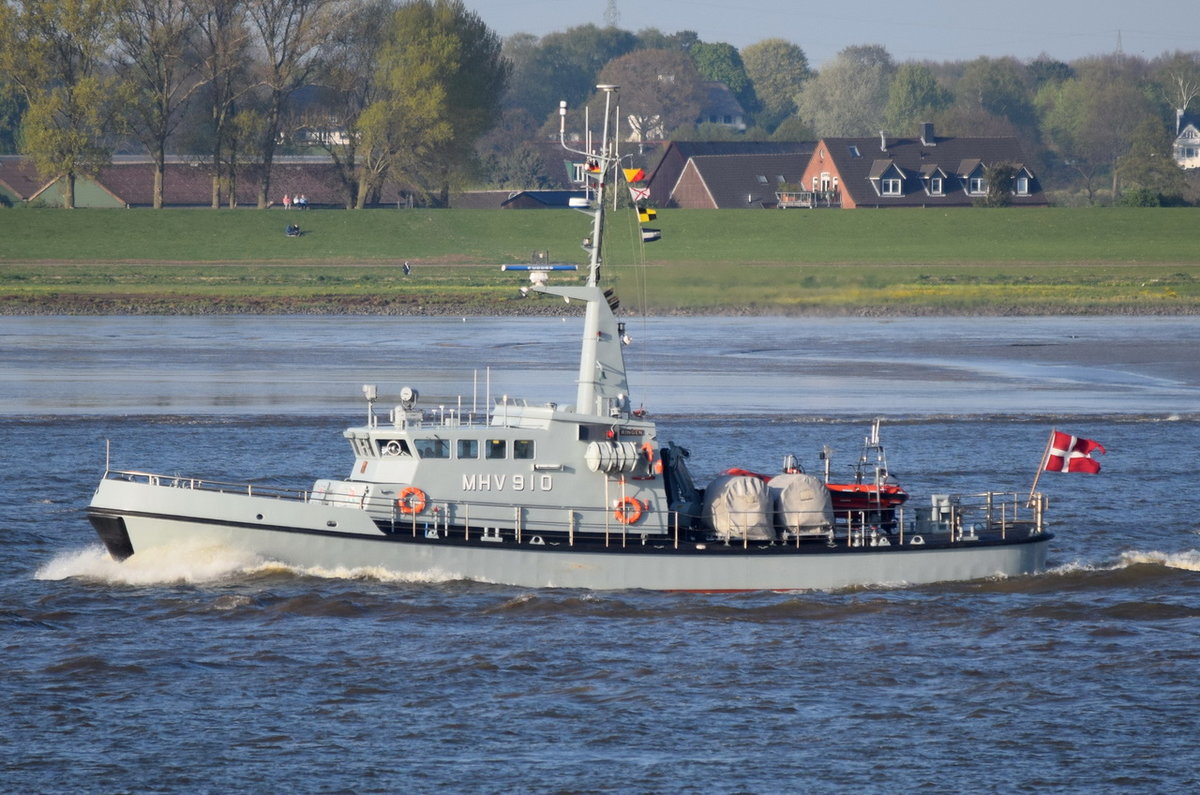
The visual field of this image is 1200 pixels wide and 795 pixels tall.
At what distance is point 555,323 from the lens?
71.1 meters

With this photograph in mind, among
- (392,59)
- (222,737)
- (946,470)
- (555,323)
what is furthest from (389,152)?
(222,737)

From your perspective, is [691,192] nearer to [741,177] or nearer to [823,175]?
[741,177]

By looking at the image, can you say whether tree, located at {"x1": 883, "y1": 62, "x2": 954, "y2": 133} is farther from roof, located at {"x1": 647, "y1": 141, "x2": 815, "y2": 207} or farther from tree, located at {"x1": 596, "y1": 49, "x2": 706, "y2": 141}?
roof, located at {"x1": 647, "y1": 141, "x2": 815, "y2": 207}

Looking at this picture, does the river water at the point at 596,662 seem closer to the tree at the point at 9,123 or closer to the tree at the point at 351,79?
the tree at the point at 351,79

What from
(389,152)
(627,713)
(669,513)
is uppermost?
(389,152)

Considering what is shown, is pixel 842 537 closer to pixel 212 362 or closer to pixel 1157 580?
pixel 1157 580

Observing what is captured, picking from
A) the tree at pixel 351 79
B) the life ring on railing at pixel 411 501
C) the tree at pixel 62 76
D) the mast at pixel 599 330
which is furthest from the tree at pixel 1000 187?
the life ring on railing at pixel 411 501

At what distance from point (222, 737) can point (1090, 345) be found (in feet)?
158

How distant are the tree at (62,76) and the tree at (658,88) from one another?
9215 centimetres

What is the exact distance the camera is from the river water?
18.8m

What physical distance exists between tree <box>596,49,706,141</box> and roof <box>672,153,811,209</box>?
64069 mm

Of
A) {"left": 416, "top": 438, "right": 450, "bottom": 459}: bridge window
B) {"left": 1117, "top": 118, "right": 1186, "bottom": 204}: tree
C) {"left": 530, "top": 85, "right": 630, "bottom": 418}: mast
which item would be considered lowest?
{"left": 416, "top": 438, "right": 450, "bottom": 459}: bridge window

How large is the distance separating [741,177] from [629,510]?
95489mm

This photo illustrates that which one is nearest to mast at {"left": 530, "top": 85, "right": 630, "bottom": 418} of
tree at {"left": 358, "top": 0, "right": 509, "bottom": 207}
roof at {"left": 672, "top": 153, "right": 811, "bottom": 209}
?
tree at {"left": 358, "top": 0, "right": 509, "bottom": 207}
